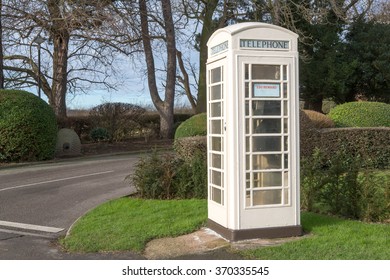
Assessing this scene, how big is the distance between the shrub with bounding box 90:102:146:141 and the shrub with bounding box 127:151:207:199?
52.6 feet

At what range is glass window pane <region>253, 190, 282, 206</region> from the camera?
7.32 metres

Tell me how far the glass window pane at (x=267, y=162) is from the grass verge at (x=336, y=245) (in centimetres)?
107

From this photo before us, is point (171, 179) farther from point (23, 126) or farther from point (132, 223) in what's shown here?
point (23, 126)

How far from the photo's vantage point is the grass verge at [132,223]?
769 cm

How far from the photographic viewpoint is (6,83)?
29.0 m

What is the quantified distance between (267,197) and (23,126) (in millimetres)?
13954

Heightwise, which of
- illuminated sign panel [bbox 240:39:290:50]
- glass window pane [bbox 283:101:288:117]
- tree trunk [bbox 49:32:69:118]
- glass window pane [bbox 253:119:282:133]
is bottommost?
glass window pane [bbox 253:119:282:133]

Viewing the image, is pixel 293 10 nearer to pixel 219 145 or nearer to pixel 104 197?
pixel 104 197

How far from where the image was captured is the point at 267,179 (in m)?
7.39

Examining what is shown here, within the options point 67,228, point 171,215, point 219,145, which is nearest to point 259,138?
point 219,145

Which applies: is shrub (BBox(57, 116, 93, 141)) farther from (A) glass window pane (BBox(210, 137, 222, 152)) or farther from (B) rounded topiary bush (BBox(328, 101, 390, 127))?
(A) glass window pane (BBox(210, 137, 222, 152))

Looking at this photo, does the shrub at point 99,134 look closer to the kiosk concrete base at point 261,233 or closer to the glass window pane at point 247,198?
the kiosk concrete base at point 261,233

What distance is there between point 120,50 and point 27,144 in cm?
873

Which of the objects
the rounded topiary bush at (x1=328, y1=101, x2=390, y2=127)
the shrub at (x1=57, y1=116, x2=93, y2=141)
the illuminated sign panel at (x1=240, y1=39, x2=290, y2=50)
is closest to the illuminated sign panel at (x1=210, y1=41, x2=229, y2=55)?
the illuminated sign panel at (x1=240, y1=39, x2=290, y2=50)
